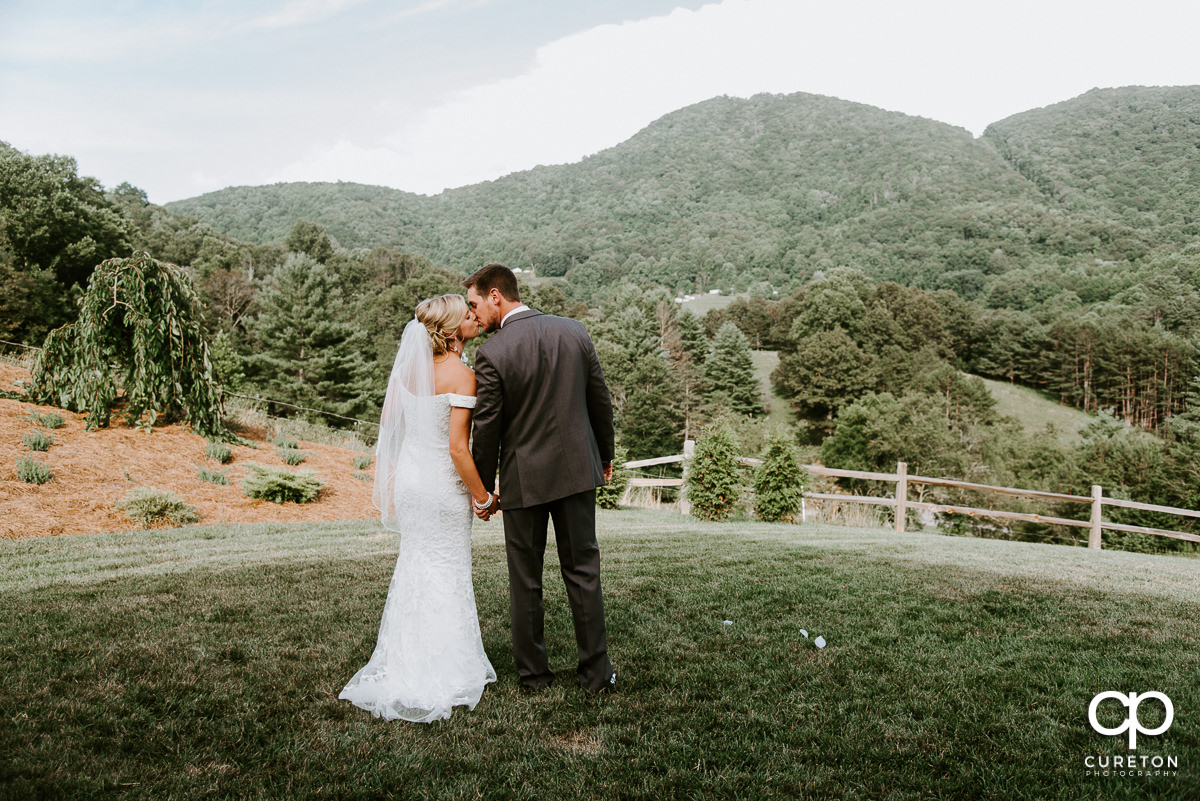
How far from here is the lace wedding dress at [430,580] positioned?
10.0ft

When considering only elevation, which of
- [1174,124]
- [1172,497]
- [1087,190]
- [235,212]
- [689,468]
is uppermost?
[1174,124]

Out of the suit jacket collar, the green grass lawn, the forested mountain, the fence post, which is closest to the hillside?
the forested mountain

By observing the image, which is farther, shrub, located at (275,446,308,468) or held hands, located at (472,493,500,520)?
shrub, located at (275,446,308,468)

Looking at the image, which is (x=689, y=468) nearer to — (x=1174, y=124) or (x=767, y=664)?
(x=767, y=664)

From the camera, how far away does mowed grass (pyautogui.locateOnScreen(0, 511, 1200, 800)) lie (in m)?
2.30

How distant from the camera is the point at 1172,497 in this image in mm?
28359

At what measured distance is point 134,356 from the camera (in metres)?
10.7

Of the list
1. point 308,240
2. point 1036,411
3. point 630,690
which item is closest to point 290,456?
point 630,690

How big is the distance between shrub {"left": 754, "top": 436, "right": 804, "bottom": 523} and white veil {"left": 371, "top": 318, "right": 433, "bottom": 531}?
9.61 meters

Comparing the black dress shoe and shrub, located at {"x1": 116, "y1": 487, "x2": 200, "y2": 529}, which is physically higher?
the black dress shoe

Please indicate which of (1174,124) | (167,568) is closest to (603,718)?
(167,568)

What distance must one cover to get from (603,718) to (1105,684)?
247 centimetres

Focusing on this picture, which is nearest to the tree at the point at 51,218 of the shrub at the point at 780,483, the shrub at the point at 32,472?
the shrub at the point at 32,472

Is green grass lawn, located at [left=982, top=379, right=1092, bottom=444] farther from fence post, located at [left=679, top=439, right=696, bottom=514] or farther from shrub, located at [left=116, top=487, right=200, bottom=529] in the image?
shrub, located at [left=116, top=487, right=200, bottom=529]
